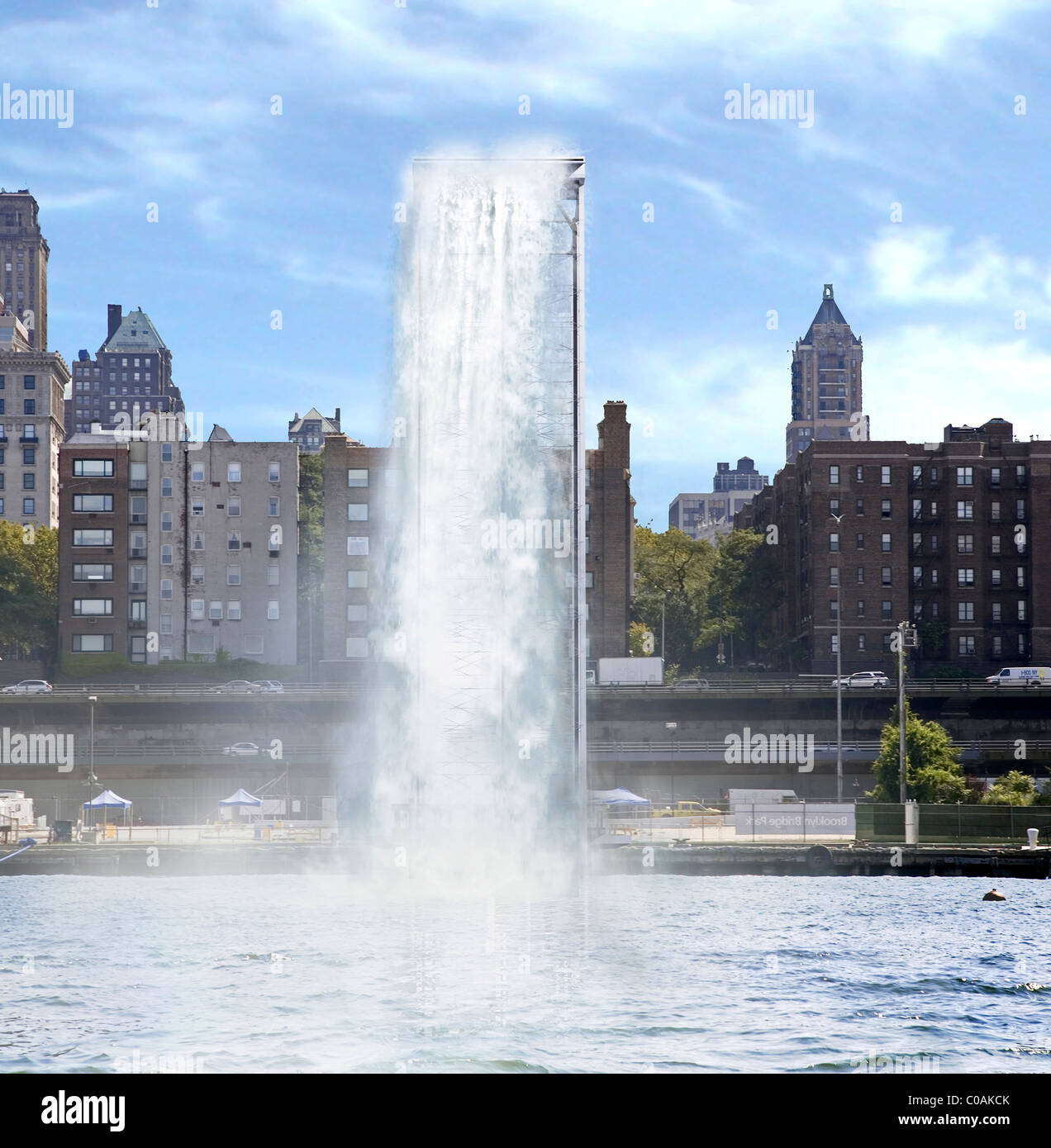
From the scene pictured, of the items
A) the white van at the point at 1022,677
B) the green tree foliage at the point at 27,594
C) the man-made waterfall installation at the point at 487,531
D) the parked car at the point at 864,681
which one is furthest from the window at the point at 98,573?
the man-made waterfall installation at the point at 487,531

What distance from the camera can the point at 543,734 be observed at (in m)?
46.0

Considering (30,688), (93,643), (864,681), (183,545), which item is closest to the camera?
(30,688)

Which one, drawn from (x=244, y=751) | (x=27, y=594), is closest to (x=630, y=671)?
(x=244, y=751)

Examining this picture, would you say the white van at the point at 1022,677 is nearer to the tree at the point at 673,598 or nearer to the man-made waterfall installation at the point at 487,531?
the tree at the point at 673,598

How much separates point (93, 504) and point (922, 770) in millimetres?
76914

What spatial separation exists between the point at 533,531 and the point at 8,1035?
906 inches

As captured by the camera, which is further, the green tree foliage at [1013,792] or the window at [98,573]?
the window at [98,573]

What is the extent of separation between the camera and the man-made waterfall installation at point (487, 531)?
151 ft

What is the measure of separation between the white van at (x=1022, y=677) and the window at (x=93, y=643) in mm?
68523

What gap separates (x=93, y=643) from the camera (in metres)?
124

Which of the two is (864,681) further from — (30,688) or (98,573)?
(98,573)

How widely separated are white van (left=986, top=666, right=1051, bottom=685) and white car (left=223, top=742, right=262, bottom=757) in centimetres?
5141
